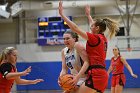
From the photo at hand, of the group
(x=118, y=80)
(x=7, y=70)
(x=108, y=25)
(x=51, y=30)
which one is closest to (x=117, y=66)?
(x=118, y=80)

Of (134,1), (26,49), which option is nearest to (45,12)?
(26,49)

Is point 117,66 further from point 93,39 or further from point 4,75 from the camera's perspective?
point 93,39

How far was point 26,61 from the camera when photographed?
15.6 m

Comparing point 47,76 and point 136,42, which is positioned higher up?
point 136,42

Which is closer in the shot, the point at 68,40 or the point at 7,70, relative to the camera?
the point at 68,40

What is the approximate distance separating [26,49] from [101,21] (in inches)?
474

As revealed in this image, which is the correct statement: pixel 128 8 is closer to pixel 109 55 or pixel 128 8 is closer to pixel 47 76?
pixel 109 55

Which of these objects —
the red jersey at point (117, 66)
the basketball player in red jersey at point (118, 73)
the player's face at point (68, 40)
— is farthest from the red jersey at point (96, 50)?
the red jersey at point (117, 66)

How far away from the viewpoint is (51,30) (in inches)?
621

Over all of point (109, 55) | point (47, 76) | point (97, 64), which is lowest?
point (47, 76)

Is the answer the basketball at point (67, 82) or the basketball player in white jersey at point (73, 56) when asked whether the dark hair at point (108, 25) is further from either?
the basketball at point (67, 82)

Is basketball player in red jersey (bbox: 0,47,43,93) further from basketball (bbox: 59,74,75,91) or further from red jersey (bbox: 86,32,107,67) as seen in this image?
red jersey (bbox: 86,32,107,67)

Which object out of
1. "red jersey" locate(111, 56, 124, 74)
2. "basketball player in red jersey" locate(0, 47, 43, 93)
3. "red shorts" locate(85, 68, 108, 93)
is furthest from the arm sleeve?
"red jersey" locate(111, 56, 124, 74)

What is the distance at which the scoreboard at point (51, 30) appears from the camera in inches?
620
